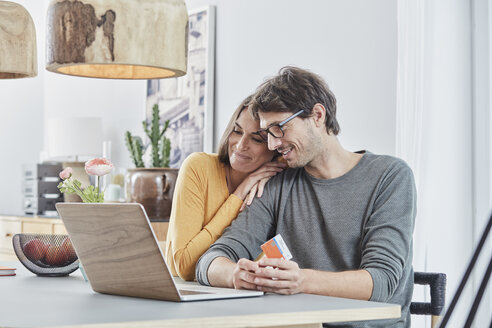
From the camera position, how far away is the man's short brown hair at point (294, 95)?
2215 mm

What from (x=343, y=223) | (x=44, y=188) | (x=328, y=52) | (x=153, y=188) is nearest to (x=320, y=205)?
(x=343, y=223)

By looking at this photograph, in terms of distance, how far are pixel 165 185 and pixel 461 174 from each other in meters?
1.65

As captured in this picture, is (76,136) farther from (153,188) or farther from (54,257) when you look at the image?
(54,257)

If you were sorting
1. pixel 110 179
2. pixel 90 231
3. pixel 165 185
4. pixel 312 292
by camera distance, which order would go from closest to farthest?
pixel 90 231 < pixel 312 292 < pixel 165 185 < pixel 110 179

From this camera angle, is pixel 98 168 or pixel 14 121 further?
pixel 14 121

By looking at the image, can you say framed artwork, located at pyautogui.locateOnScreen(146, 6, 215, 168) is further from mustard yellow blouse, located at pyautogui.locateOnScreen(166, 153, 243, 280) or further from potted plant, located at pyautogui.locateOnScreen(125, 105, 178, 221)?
mustard yellow blouse, located at pyautogui.locateOnScreen(166, 153, 243, 280)

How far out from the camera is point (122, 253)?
158 centimetres

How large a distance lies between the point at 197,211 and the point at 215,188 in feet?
0.36

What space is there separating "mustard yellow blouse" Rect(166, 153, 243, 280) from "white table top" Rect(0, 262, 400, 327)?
0.57 m

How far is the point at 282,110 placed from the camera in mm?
2211

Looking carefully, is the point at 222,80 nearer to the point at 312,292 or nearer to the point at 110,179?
the point at 110,179

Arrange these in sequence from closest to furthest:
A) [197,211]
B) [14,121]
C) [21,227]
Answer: [197,211] → [21,227] → [14,121]

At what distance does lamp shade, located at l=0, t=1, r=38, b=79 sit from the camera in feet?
6.26

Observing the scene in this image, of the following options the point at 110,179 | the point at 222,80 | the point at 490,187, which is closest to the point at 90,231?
the point at 490,187
